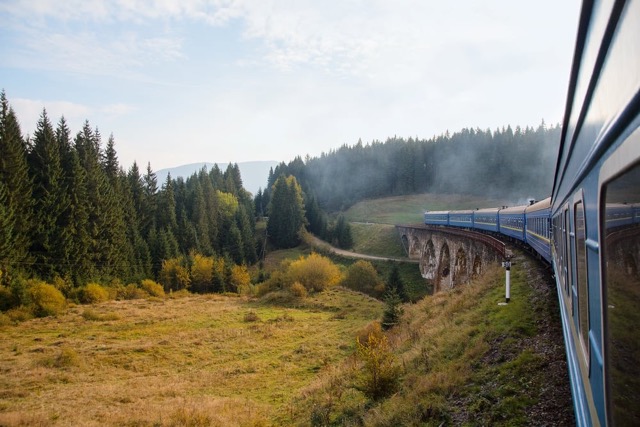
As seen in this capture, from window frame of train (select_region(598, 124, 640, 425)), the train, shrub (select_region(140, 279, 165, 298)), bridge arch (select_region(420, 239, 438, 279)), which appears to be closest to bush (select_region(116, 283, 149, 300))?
shrub (select_region(140, 279, 165, 298))

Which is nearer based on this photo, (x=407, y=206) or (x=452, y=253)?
(x=452, y=253)

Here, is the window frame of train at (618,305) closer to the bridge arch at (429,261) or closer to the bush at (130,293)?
the bridge arch at (429,261)

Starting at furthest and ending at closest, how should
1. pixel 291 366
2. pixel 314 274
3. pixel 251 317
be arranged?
pixel 314 274
pixel 251 317
pixel 291 366

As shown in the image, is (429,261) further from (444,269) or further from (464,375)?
(464,375)

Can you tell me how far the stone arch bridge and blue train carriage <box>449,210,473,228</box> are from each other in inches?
53.4

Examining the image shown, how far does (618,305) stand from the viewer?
1.66 meters

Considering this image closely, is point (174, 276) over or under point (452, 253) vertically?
under

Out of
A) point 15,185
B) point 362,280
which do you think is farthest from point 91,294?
point 362,280

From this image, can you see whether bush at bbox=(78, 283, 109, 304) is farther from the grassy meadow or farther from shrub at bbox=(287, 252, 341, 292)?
shrub at bbox=(287, 252, 341, 292)

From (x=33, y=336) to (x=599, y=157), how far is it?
31.4m

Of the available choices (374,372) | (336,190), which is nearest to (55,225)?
(374,372)

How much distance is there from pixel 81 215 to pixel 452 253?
3677cm

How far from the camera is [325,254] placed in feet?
228

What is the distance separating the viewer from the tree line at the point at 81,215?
35.1m
